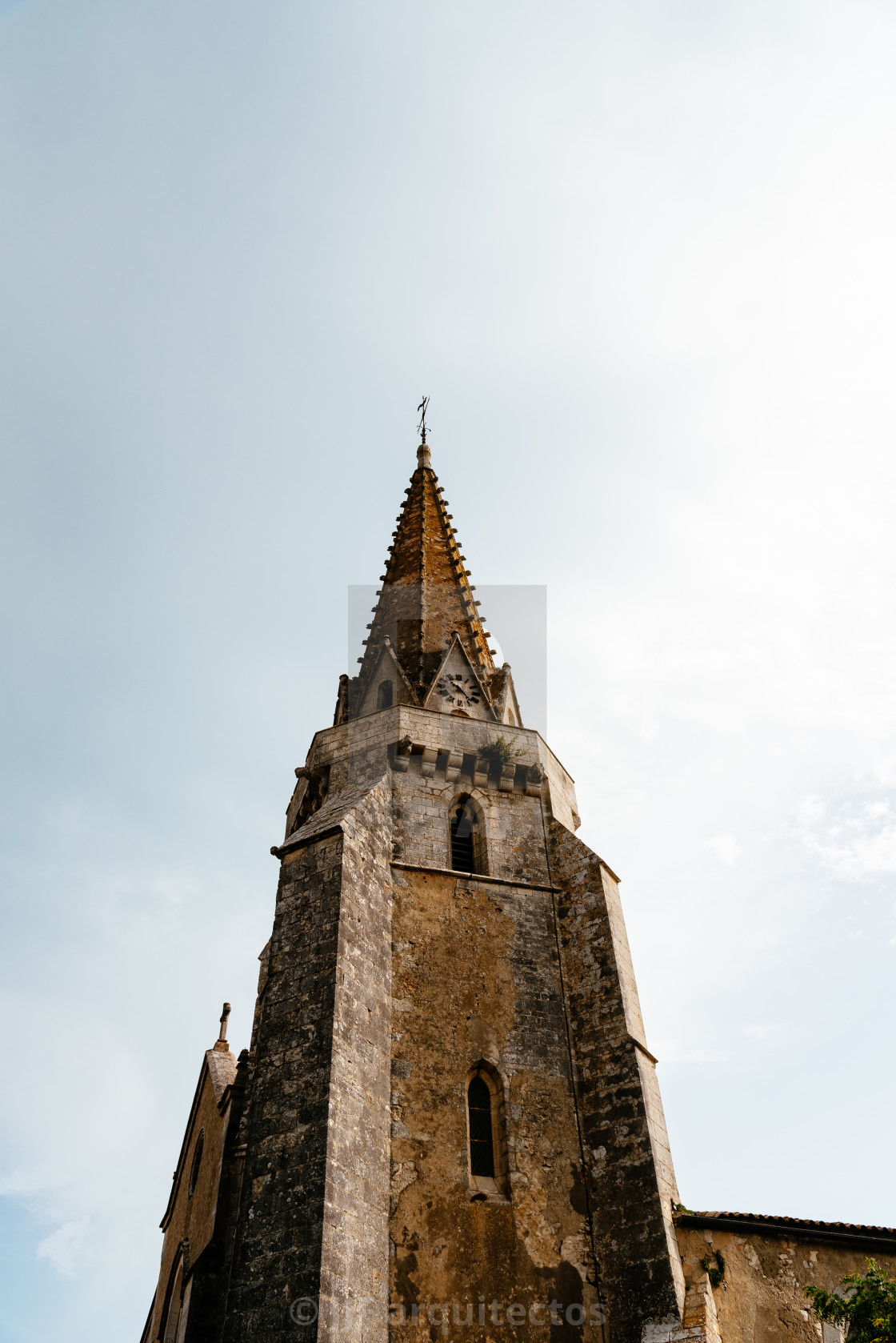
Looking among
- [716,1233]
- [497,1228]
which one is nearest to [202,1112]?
[497,1228]

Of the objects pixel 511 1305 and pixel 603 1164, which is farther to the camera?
pixel 603 1164

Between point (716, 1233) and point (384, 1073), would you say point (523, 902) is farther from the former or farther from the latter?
point (716, 1233)

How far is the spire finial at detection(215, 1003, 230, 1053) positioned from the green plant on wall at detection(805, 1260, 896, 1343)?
10576mm

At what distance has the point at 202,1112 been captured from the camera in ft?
54.8

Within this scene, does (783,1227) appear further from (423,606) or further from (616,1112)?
(423,606)

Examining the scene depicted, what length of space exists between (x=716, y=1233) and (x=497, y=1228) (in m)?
2.21

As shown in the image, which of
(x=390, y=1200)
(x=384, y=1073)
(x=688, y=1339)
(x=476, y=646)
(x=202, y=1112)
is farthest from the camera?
(x=476, y=646)

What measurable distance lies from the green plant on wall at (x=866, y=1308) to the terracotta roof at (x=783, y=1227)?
4.46 ft

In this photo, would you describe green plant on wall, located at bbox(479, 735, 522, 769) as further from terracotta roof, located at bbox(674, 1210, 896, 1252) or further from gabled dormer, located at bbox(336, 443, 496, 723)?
terracotta roof, located at bbox(674, 1210, 896, 1252)

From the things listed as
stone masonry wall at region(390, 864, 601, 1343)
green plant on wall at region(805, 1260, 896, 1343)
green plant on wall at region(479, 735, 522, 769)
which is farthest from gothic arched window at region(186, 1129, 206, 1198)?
green plant on wall at region(805, 1260, 896, 1343)

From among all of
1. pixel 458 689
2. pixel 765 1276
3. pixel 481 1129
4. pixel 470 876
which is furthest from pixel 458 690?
pixel 765 1276

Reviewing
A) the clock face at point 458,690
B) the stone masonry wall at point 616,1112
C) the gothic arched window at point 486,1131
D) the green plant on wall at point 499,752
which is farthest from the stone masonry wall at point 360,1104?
the clock face at point 458,690

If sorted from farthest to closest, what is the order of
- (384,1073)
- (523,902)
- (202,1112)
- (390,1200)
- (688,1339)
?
(202,1112)
(523,902)
(384,1073)
(390,1200)
(688,1339)

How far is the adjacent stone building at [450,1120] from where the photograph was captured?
10.0 metres
